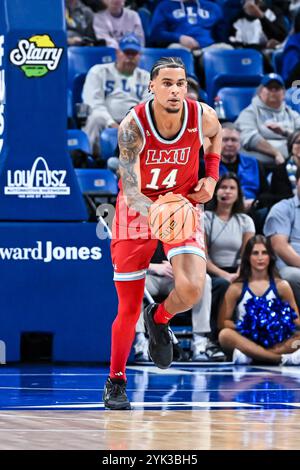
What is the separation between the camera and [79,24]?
14.5m

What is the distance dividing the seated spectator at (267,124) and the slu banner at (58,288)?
3.49 m

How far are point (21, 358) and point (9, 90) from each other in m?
2.52

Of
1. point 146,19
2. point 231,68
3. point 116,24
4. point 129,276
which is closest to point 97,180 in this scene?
point 116,24

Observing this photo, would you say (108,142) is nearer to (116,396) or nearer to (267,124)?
(267,124)

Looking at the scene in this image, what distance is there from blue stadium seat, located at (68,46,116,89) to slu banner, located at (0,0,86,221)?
372 centimetres

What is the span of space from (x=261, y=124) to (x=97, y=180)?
2.58m

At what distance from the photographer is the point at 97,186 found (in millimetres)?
12219

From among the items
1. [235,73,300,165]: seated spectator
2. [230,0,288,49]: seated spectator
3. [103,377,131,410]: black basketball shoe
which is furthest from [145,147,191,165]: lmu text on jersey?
[230,0,288,49]: seated spectator

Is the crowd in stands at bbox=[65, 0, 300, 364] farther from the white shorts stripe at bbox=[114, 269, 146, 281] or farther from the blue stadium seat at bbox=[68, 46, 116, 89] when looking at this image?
the white shorts stripe at bbox=[114, 269, 146, 281]

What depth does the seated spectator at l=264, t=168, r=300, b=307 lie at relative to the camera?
1166 cm

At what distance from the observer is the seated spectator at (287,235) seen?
11.7 meters

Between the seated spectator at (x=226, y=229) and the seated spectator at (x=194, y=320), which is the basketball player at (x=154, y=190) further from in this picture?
the seated spectator at (x=226, y=229)

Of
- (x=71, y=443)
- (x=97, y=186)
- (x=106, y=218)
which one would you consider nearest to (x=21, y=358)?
(x=106, y=218)
